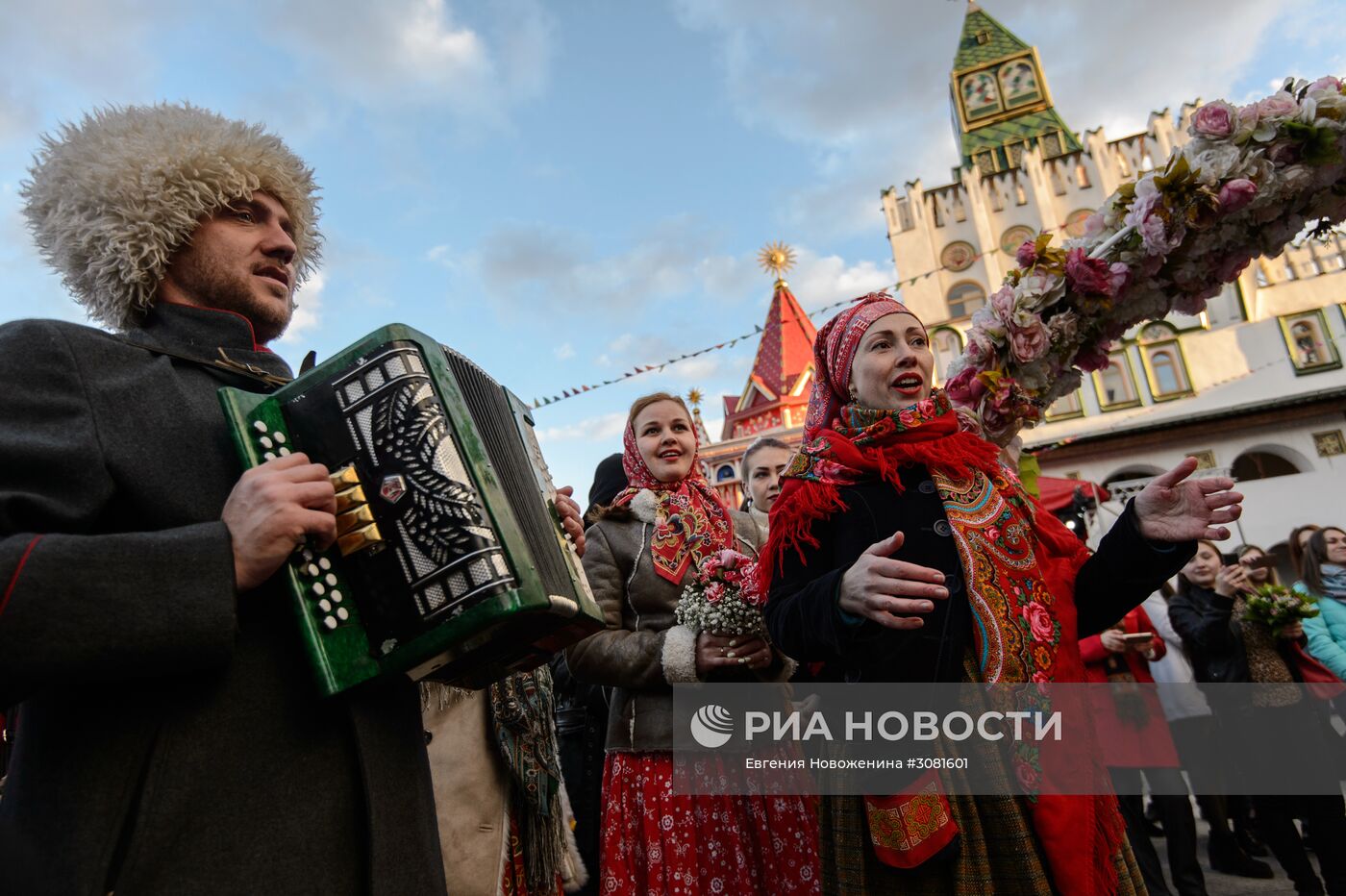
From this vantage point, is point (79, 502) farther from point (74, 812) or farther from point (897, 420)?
point (897, 420)

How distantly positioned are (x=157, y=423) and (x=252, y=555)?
1.14 ft

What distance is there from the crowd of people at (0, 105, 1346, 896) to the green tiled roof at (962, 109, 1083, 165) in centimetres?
2809

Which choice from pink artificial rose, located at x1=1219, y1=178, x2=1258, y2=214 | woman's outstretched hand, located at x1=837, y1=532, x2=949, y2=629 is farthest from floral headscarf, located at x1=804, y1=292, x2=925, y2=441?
pink artificial rose, located at x1=1219, y1=178, x2=1258, y2=214

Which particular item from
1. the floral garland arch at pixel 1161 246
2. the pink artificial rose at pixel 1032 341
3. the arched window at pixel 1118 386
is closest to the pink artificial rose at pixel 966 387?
the floral garland arch at pixel 1161 246

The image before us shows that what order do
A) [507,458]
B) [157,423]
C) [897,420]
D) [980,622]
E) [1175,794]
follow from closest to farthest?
[157,423] → [507,458] → [980,622] → [897,420] → [1175,794]

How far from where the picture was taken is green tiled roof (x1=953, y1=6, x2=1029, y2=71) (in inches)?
1159

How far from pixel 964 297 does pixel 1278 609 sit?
20676 mm

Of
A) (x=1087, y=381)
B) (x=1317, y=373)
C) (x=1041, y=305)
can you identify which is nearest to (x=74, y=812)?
(x=1041, y=305)

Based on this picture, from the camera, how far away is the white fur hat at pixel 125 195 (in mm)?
1663

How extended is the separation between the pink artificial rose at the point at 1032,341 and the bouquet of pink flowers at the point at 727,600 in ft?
4.78

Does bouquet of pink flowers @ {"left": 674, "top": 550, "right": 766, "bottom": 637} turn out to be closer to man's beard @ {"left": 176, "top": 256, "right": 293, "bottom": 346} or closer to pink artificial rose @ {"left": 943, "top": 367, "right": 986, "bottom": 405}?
pink artificial rose @ {"left": 943, "top": 367, "right": 986, "bottom": 405}

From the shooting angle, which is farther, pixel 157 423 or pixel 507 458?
pixel 507 458

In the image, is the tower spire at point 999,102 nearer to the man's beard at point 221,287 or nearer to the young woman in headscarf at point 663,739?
the young woman in headscarf at point 663,739

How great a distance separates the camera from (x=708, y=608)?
2664 mm
